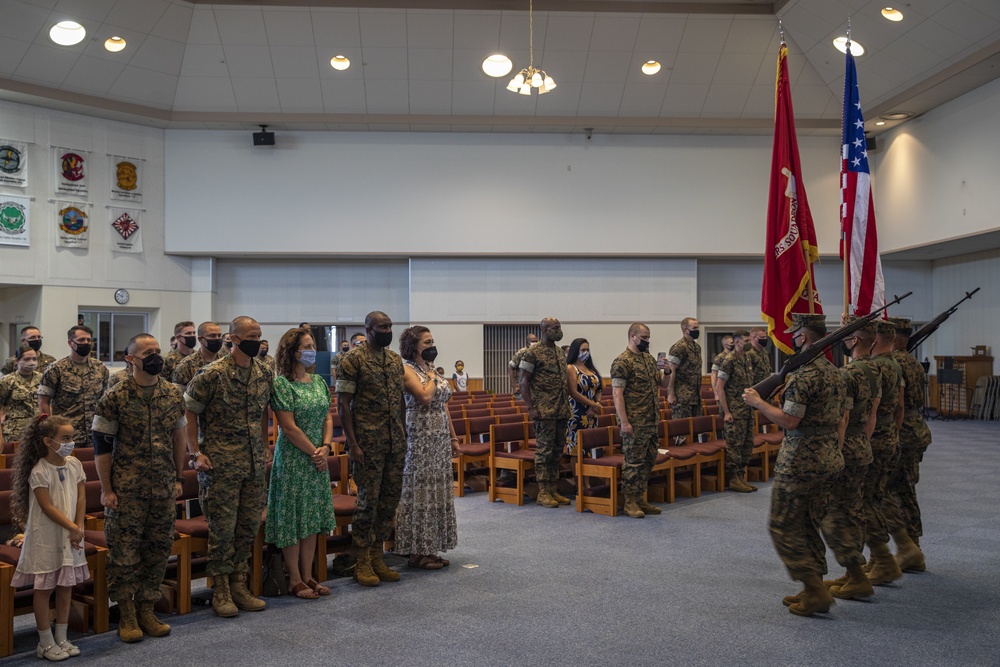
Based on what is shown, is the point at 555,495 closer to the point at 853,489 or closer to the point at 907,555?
the point at 907,555

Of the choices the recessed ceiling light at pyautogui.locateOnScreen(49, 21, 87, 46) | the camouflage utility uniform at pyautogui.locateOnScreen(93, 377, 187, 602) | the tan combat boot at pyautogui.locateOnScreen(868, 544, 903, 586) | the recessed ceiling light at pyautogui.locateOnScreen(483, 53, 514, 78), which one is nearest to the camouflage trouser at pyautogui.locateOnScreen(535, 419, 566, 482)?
the tan combat boot at pyautogui.locateOnScreen(868, 544, 903, 586)

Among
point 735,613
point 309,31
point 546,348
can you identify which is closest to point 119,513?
point 735,613

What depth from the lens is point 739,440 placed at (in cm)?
855

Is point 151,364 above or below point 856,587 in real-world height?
above

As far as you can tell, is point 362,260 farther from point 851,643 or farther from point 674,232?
point 851,643

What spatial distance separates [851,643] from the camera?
159 inches

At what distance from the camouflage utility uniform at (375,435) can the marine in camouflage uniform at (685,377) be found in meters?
4.72

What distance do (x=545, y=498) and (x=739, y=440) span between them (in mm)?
2242

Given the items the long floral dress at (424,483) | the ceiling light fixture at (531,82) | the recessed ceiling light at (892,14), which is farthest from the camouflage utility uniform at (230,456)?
the recessed ceiling light at (892,14)

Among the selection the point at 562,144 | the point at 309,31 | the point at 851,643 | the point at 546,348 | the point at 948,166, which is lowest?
the point at 851,643

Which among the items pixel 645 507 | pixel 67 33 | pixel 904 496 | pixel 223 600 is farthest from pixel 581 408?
pixel 67 33

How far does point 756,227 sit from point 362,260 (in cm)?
926

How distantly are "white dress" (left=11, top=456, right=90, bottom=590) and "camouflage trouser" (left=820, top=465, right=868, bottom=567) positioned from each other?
155 inches

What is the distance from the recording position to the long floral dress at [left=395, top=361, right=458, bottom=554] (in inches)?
216
